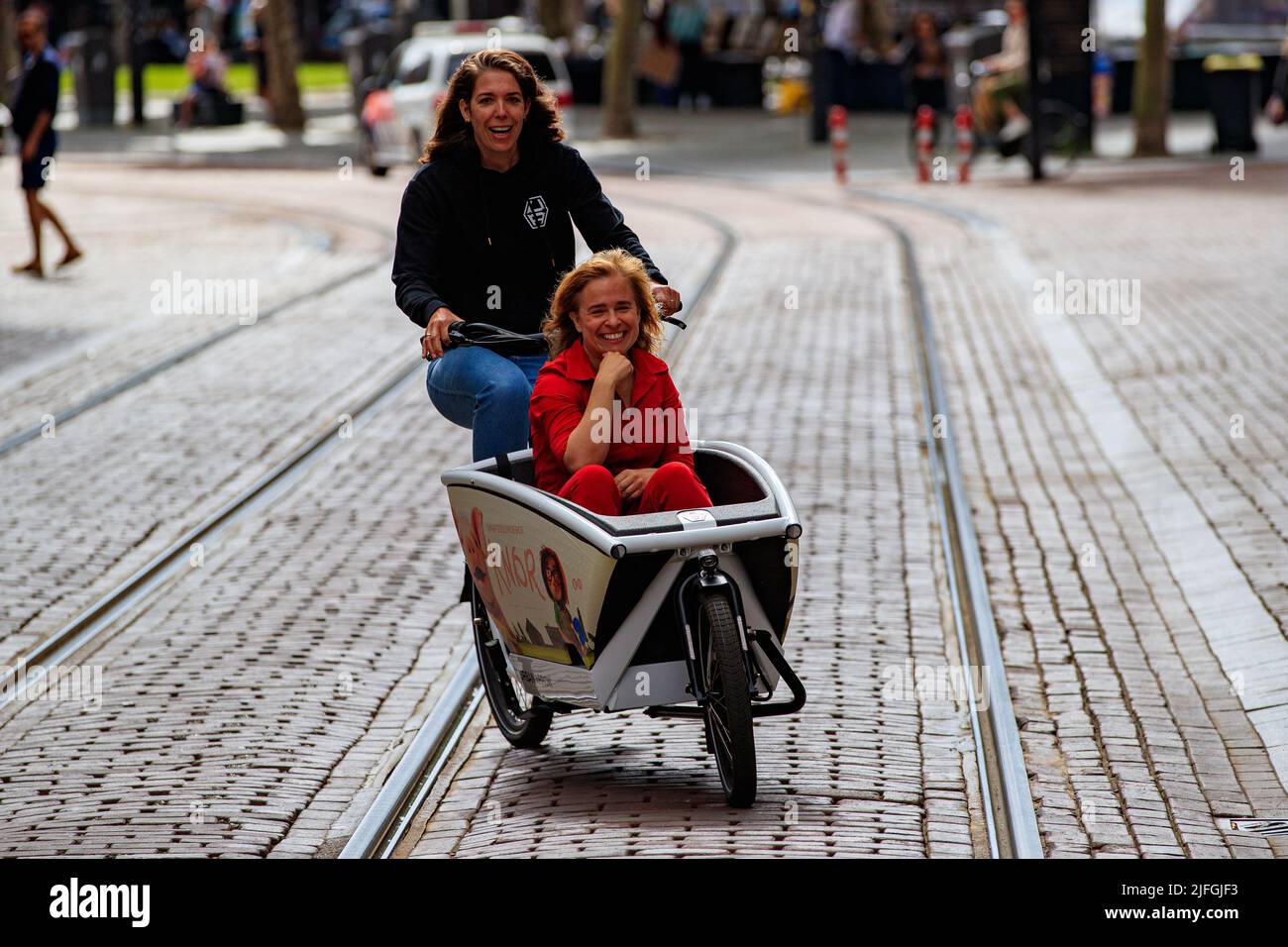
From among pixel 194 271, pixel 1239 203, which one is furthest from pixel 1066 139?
pixel 194 271

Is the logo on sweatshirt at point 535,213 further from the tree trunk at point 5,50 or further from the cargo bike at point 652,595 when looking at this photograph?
the tree trunk at point 5,50

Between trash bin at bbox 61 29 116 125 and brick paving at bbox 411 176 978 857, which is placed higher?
trash bin at bbox 61 29 116 125

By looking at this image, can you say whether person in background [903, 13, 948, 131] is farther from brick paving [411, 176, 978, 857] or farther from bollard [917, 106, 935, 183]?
brick paving [411, 176, 978, 857]

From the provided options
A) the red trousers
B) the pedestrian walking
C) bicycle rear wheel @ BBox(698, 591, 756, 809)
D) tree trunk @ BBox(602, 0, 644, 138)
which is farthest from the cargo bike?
tree trunk @ BBox(602, 0, 644, 138)

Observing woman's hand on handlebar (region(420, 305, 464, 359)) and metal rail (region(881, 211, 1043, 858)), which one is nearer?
metal rail (region(881, 211, 1043, 858))

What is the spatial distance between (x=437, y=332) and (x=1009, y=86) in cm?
2098

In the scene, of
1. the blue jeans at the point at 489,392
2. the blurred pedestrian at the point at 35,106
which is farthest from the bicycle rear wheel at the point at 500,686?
the blurred pedestrian at the point at 35,106

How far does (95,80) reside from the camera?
3778cm

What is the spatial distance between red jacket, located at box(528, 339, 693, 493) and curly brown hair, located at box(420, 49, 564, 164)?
70 centimetres

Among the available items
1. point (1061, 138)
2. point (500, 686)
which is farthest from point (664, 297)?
point (1061, 138)

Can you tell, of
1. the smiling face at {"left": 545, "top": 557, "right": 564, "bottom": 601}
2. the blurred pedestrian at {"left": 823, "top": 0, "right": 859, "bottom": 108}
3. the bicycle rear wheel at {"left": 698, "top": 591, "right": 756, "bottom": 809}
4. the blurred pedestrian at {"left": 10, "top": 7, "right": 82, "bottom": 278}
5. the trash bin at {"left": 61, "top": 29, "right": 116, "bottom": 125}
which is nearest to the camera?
the bicycle rear wheel at {"left": 698, "top": 591, "right": 756, "bottom": 809}

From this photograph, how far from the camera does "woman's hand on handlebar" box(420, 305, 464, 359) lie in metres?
4.93
